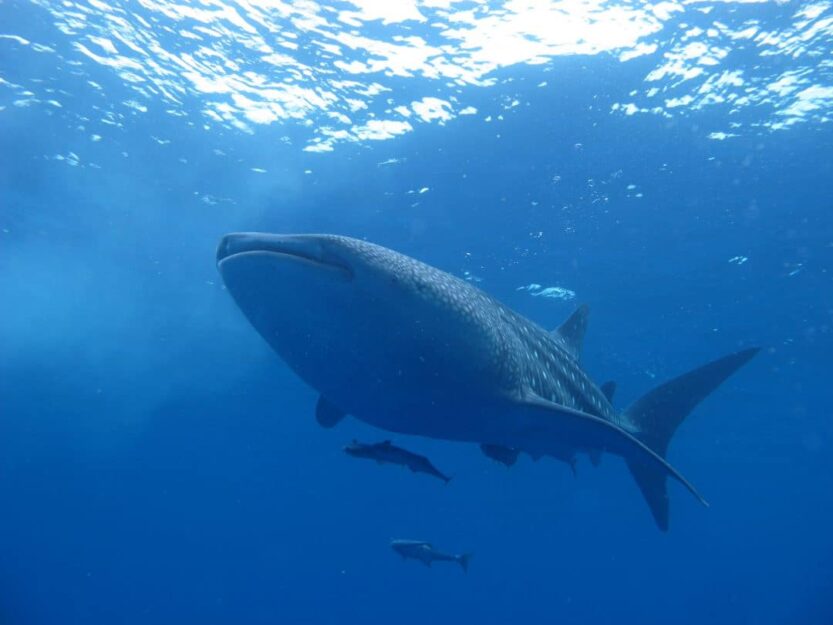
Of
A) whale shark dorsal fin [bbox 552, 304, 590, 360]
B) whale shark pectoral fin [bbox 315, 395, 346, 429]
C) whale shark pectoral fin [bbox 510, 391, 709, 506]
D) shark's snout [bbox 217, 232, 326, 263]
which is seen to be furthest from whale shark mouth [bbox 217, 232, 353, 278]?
whale shark dorsal fin [bbox 552, 304, 590, 360]

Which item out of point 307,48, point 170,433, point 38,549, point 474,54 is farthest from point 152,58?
point 38,549

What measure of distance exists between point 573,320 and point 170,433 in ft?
176

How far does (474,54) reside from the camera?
1223cm

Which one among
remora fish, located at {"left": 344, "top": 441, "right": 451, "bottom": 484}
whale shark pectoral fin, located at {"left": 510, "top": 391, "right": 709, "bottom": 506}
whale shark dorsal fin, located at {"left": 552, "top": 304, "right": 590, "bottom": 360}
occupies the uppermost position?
whale shark pectoral fin, located at {"left": 510, "top": 391, "right": 709, "bottom": 506}

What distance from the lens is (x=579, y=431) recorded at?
5.34m

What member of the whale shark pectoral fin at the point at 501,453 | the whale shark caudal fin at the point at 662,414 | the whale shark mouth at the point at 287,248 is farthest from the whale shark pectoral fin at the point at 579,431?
the whale shark mouth at the point at 287,248

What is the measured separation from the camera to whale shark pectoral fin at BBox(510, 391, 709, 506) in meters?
Answer: 4.73

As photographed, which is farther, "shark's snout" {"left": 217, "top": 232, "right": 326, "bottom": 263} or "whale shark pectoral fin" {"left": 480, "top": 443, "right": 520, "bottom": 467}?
"whale shark pectoral fin" {"left": 480, "top": 443, "right": 520, "bottom": 467}

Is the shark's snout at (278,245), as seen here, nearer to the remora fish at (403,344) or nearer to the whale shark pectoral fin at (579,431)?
the remora fish at (403,344)

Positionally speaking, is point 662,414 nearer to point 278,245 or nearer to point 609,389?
point 609,389

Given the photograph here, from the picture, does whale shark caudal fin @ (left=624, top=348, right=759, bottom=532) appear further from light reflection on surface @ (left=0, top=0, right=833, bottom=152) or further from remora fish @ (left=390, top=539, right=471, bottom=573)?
light reflection on surface @ (left=0, top=0, right=833, bottom=152)

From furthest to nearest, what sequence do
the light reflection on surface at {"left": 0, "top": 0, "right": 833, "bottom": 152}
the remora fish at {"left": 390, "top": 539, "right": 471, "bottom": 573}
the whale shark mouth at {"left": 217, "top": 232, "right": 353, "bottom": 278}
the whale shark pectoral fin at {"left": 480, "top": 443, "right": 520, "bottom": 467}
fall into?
1. the remora fish at {"left": 390, "top": 539, "right": 471, "bottom": 573}
2. the light reflection on surface at {"left": 0, "top": 0, "right": 833, "bottom": 152}
3. the whale shark pectoral fin at {"left": 480, "top": 443, "right": 520, "bottom": 467}
4. the whale shark mouth at {"left": 217, "top": 232, "right": 353, "bottom": 278}

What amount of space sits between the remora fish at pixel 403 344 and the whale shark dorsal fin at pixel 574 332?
212 cm

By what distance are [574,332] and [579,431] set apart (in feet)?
10.9
